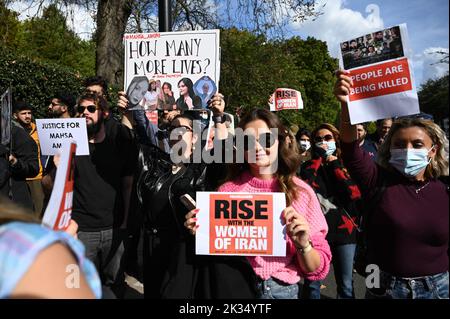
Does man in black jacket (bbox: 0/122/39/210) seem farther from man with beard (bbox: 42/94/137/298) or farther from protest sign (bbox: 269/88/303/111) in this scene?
protest sign (bbox: 269/88/303/111)

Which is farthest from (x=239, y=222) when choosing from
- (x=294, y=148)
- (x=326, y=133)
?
(x=326, y=133)

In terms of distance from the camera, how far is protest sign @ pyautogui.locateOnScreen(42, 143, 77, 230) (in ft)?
5.30

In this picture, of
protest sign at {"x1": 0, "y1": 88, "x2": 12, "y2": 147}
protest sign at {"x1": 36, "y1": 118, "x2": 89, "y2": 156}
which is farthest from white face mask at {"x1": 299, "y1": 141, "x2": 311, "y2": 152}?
protest sign at {"x1": 0, "y1": 88, "x2": 12, "y2": 147}

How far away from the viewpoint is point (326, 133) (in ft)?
12.8

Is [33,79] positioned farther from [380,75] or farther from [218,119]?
[380,75]

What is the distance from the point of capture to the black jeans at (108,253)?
304 cm

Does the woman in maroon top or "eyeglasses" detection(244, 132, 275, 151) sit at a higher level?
"eyeglasses" detection(244, 132, 275, 151)

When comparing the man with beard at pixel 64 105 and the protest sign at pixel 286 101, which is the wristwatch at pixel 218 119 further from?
the protest sign at pixel 286 101

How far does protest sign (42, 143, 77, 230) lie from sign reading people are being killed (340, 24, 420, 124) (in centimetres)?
153

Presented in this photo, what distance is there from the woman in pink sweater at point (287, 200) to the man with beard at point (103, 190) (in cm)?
118

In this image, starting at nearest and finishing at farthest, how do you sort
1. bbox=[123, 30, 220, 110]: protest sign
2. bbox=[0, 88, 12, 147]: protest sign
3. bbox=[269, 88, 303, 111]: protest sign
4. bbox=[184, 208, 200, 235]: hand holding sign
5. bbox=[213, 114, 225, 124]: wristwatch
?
bbox=[184, 208, 200, 235]: hand holding sign < bbox=[213, 114, 225, 124]: wristwatch < bbox=[0, 88, 12, 147]: protest sign < bbox=[123, 30, 220, 110]: protest sign < bbox=[269, 88, 303, 111]: protest sign

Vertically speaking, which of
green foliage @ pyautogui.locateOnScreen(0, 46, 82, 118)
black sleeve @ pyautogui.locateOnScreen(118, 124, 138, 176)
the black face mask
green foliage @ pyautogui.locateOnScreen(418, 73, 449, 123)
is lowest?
black sleeve @ pyautogui.locateOnScreen(118, 124, 138, 176)

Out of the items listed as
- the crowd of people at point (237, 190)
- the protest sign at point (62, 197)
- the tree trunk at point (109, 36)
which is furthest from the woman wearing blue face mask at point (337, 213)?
the tree trunk at point (109, 36)
